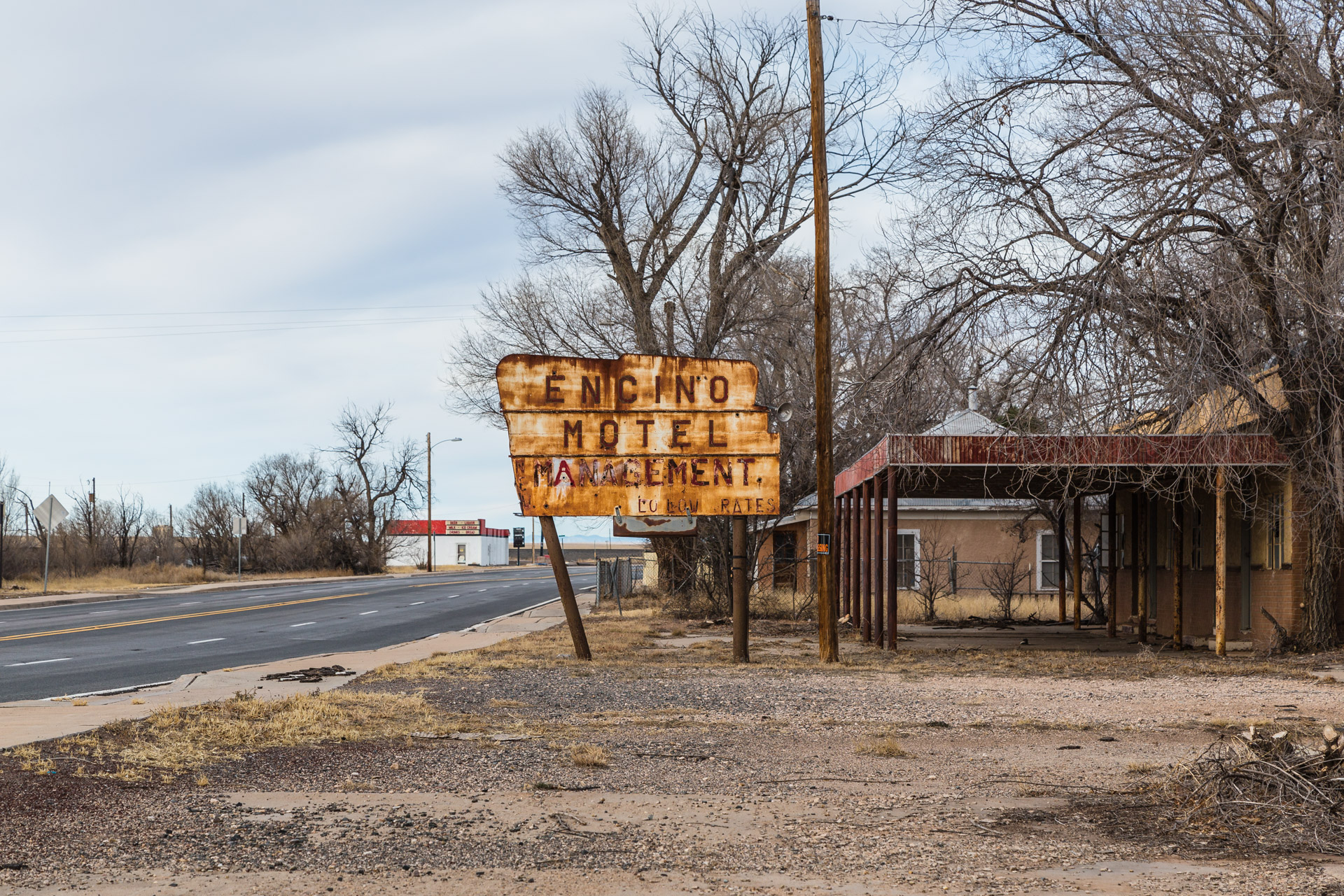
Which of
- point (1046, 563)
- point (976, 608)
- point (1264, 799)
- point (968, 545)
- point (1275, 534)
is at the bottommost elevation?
point (976, 608)

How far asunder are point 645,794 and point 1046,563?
88.3 ft

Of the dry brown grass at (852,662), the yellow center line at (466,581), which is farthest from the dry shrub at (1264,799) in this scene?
the yellow center line at (466,581)

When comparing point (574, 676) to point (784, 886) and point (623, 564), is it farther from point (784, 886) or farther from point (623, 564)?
point (623, 564)

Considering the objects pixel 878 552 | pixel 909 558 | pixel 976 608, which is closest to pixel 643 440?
pixel 878 552

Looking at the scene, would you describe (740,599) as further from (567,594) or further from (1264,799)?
(1264,799)

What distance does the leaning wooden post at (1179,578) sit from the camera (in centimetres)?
1945

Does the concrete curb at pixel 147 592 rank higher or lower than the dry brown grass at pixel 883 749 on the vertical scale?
lower

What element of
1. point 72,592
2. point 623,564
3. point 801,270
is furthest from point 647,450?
point 72,592

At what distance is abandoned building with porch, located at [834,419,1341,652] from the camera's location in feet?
54.9

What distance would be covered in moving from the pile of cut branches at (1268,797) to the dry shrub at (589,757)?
3573mm

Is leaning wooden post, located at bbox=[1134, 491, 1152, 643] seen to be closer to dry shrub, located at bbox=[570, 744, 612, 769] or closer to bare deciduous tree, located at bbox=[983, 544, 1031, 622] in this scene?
bare deciduous tree, located at bbox=[983, 544, 1031, 622]

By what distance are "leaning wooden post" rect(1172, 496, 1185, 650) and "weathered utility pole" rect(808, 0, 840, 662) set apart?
590cm

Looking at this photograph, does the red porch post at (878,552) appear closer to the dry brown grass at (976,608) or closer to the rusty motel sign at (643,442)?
the rusty motel sign at (643,442)

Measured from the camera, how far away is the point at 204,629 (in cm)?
2378
